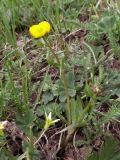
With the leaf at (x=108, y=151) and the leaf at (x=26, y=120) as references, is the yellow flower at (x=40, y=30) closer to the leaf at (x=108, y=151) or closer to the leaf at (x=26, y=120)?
the leaf at (x=26, y=120)

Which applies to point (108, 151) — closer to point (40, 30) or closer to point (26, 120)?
point (26, 120)

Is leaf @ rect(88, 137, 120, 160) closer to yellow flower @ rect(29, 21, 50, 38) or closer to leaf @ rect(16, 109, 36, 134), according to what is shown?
leaf @ rect(16, 109, 36, 134)

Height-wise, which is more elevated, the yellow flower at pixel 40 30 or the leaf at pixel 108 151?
the yellow flower at pixel 40 30

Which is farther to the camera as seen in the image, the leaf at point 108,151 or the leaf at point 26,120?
the leaf at point 26,120

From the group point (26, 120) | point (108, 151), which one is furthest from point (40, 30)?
point (108, 151)

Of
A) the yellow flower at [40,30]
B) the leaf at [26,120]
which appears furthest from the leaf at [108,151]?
the yellow flower at [40,30]

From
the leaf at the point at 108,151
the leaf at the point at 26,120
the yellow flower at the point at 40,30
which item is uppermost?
the yellow flower at the point at 40,30
